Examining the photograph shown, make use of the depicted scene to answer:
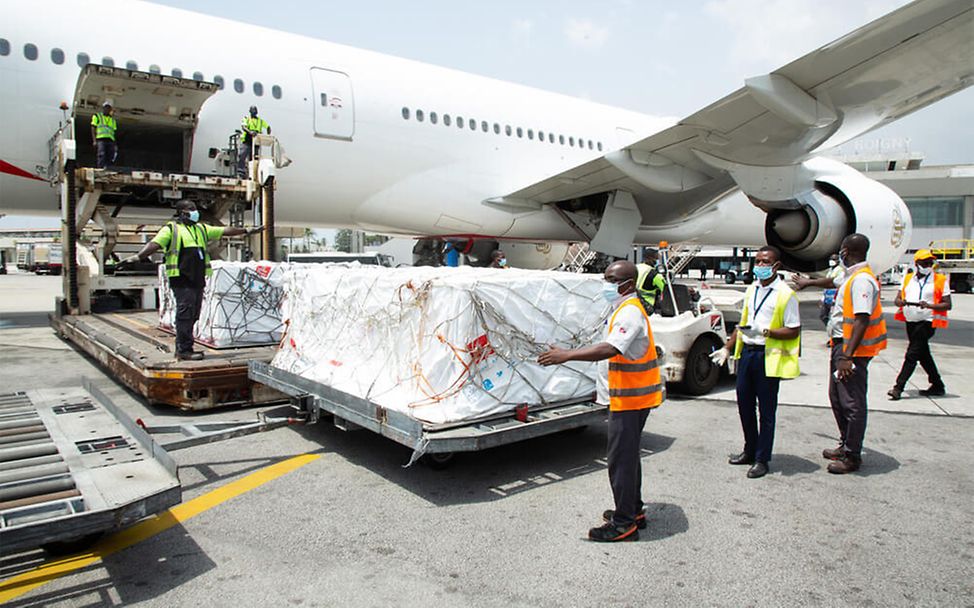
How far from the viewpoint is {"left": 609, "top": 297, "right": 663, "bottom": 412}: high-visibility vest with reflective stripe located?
3830mm

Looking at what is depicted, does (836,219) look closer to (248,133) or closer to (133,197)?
(248,133)

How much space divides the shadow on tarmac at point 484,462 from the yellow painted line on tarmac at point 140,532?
1.82 ft

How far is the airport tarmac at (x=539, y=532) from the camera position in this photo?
3148 millimetres

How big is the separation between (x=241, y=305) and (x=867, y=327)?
19.9 ft

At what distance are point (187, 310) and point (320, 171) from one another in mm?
5826

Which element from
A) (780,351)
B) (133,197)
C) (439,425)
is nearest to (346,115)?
(133,197)

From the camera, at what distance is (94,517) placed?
2.92 metres

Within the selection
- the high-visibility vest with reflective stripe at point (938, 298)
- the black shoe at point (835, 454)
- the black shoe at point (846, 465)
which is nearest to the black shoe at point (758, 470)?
the black shoe at point (846, 465)

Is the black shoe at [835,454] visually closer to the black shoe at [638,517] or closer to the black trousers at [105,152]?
the black shoe at [638,517]

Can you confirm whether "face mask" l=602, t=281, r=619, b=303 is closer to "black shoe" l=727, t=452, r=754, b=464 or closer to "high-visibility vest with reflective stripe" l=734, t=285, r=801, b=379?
"high-visibility vest with reflective stripe" l=734, t=285, r=801, b=379

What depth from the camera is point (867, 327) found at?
518 centimetres

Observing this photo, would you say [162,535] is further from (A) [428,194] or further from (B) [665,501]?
(A) [428,194]

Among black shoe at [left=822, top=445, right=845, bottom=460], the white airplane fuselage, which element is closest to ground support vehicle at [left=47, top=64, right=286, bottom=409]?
the white airplane fuselage

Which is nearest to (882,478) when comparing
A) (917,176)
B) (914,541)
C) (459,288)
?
(914,541)
